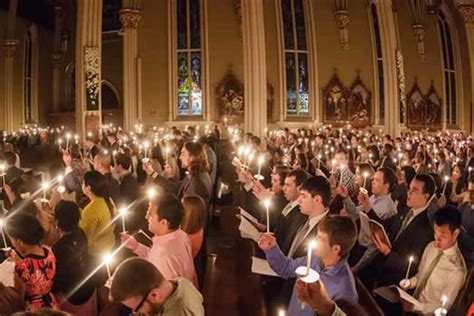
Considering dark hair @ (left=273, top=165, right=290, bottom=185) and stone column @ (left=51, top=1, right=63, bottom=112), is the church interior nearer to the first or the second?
dark hair @ (left=273, top=165, right=290, bottom=185)

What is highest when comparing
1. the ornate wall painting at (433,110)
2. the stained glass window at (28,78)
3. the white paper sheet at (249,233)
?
the stained glass window at (28,78)

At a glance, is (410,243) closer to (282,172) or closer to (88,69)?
(282,172)

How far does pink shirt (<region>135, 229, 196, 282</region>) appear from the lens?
3402 millimetres

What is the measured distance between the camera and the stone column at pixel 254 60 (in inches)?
685

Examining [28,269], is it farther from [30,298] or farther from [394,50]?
[394,50]

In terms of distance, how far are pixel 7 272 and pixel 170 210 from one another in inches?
45.2

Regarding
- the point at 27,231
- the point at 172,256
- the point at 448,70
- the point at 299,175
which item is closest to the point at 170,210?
the point at 172,256

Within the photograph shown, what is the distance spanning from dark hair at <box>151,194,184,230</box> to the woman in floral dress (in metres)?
0.79

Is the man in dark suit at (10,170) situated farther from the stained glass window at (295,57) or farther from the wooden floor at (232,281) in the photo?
the stained glass window at (295,57)

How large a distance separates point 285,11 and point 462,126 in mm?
12118

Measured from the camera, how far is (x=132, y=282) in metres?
2.44

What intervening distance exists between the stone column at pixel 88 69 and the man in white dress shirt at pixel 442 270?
14332mm

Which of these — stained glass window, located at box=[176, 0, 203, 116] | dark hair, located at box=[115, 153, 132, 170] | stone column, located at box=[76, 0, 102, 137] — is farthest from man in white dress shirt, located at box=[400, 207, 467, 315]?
stained glass window, located at box=[176, 0, 203, 116]

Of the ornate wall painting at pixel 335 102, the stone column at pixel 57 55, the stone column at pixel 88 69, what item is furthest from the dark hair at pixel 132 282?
the stone column at pixel 57 55
